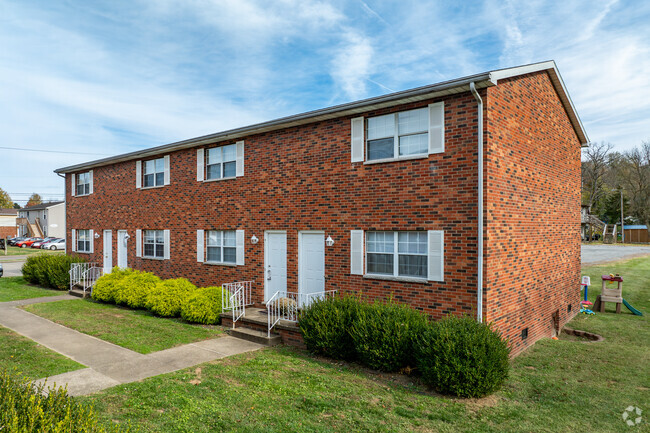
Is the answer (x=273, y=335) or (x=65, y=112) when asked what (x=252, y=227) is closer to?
(x=273, y=335)

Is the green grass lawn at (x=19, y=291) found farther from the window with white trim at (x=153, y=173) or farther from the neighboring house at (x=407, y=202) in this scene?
Result: the window with white trim at (x=153, y=173)

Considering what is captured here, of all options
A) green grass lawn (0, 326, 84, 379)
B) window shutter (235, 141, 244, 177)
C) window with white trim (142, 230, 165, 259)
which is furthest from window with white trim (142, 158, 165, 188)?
green grass lawn (0, 326, 84, 379)

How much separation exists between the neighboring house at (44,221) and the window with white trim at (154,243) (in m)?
56.1

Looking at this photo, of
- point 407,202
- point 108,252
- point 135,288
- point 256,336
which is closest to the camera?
point 407,202

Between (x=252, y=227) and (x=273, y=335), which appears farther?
(x=252, y=227)

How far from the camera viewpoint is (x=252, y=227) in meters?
12.2

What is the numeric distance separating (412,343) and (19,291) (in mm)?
17309

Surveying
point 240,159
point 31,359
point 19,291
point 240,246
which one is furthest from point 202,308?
point 19,291

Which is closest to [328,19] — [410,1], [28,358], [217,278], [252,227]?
[410,1]

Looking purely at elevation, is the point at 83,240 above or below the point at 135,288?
above

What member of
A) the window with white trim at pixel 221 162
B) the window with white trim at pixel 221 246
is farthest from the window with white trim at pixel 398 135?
the window with white trim at pixel 221 246

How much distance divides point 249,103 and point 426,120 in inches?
723

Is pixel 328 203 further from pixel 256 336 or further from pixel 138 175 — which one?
pixel 138 175

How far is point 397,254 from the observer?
9109 mm
